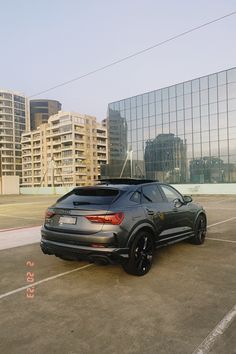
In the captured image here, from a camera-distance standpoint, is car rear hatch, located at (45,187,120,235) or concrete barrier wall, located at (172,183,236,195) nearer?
car rear hatch, located at (45,187,120,235)

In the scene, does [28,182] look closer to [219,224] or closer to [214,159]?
[214,159]

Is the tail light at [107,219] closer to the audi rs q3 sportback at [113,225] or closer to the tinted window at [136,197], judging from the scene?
the audi rs q3 sportback at [113,225]

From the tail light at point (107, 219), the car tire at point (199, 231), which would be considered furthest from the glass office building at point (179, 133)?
the tail light at point (107, 219)

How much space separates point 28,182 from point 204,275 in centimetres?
11182

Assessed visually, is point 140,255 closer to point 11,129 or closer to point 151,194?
point 151,194

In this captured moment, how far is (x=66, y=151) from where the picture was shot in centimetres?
10044

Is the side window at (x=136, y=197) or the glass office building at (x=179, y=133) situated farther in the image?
the glass office building at (x=179, y=133)

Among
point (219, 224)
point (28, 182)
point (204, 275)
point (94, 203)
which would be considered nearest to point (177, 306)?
point (204, 275)

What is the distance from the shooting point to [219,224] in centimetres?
Answer: 1077

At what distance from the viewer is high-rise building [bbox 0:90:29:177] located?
391ft

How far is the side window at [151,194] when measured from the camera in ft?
18.6

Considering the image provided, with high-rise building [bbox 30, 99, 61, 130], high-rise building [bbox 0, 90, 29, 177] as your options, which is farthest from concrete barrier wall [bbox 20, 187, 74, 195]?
high-rise building [bbox 30, 99, 61, 130]

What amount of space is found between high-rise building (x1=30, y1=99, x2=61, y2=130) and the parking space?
167588 millimetres

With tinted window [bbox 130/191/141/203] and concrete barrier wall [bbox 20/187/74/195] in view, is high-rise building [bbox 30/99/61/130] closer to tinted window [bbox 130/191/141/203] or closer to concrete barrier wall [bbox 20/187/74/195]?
concrete barrier wall [bbox 20/187/74/195]
